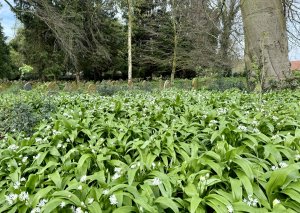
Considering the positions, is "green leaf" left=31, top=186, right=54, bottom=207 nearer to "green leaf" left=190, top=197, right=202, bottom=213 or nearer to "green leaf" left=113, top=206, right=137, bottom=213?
"green leaf" left=113, top=206, right=137, bottom=213

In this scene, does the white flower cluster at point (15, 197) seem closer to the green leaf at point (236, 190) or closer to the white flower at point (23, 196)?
the white flower at point (23, 196)

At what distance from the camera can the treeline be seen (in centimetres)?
1752

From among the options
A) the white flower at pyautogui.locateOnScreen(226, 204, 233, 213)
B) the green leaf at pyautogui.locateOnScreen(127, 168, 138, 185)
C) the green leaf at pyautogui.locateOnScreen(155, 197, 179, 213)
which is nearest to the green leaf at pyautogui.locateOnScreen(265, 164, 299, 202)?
the white flower at pyautogui.locateOnScreen(226, 204, 233, 213)

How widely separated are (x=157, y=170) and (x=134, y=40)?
2436 cm

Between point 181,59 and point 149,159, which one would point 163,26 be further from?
point 149,159

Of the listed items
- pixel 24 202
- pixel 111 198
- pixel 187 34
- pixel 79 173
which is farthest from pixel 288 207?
pixel 187 34

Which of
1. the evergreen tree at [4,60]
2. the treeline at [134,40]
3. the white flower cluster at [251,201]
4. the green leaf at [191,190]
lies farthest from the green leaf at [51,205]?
the evergreen tree at [4,60]

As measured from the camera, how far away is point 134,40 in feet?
83.2

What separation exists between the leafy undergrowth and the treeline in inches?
484

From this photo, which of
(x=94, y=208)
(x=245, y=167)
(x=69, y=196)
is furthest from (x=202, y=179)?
(x=69, y=196)

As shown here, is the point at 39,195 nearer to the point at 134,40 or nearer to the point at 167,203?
the point at 167,203

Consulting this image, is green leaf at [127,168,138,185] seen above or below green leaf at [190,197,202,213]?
above

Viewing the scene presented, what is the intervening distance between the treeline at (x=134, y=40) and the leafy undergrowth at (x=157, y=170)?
1230 cm

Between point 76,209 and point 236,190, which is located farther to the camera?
point 236,190
